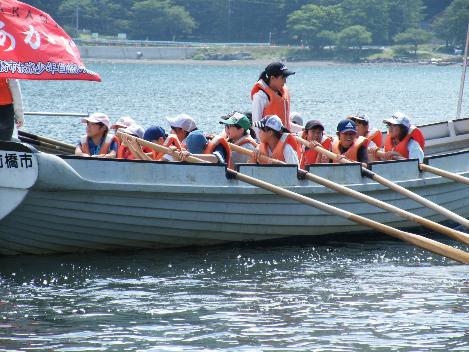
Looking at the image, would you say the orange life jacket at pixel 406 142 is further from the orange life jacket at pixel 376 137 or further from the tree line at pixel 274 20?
the tree line at pixel 274 20

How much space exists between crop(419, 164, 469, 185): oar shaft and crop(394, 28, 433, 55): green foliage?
120 metres

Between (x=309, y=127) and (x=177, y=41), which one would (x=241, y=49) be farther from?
(x=309, y=127)

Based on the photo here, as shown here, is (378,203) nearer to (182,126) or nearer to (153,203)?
(153,203)

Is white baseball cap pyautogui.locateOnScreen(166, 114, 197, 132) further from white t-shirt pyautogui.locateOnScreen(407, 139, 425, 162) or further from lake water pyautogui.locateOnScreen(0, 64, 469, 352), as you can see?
white t-shirt pyautogui.locateOnScreen(407, 139, 425, 162)

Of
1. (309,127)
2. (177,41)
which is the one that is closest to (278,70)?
(309,127)

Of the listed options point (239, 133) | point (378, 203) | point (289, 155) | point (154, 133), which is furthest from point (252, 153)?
point (378, 203)

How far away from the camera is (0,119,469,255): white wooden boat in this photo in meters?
13.3

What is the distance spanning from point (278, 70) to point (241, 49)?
122m

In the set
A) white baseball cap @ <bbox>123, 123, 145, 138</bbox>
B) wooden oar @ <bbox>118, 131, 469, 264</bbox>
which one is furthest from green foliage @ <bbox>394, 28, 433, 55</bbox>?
wooden oar @ <bbox>118, 131, 469, 264</bbox>

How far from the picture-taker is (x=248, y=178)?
1404cm

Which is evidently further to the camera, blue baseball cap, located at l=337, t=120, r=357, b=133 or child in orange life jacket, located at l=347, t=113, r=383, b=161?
child in orange life jacket, located at l=347, t=113, r=383, b=161

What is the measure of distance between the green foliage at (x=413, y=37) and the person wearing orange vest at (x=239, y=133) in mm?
120533

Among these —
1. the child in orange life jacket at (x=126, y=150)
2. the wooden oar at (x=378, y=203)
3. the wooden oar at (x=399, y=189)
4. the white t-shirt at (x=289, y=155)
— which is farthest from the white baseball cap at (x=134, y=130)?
the wooden oar at (x=399, y=189)

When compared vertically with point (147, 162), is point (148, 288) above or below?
below
